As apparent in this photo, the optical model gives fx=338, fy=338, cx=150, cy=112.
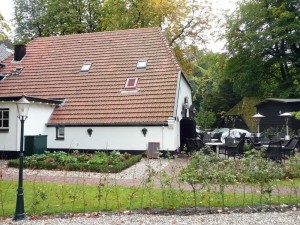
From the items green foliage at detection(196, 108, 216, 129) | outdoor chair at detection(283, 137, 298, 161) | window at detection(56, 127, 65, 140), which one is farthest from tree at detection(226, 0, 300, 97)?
window at detection(56, 127, 65, 140)

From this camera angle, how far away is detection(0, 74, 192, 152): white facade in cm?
1848

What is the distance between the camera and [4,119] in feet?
61.6

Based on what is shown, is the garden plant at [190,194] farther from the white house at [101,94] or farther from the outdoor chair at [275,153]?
the white house at [101,94]

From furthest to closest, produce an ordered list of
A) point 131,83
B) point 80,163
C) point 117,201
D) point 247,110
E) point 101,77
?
1. point 247,110
2. point 101,77
3. point 131,83
4. point 80,163
5. point 117,201

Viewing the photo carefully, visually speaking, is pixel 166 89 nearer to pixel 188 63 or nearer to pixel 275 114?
pixel 188 63

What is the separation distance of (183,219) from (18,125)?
13.4m

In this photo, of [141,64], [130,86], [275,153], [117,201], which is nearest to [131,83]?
[130,86]

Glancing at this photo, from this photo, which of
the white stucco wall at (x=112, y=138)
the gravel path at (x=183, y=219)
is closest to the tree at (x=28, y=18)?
the white stucco wall at (x=112, y=138)

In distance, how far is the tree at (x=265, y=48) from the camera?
113 feet

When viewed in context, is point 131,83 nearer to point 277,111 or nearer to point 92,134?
point 92,134

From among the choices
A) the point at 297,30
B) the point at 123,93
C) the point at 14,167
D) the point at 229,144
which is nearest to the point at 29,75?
the point at 123,93

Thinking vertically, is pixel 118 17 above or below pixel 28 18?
below

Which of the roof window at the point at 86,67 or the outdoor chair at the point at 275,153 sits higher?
the roof window at the point at 86,67

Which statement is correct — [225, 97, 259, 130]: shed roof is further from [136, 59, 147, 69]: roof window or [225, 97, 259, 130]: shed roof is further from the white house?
[136, 59, 147, 69]: roof window
